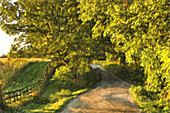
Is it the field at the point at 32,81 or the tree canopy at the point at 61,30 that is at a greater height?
the tree canopy at the point at 61,30

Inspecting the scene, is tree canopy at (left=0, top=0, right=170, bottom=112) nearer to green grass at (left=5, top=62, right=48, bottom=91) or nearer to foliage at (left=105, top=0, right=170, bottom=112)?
foliage at (left=105, top=0, right=170, bottom=112)

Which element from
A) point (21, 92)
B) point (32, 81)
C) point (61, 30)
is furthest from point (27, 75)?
point (61, 30)

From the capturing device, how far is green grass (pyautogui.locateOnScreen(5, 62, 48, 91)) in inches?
853

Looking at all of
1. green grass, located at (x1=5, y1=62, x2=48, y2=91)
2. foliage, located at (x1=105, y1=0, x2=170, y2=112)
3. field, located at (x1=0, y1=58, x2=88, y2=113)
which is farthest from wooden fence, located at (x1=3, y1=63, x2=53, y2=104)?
foliage, located at (x1=105, y1=0, x2=170, y2=112)

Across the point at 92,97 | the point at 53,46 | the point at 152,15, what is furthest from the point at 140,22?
the point at 53,46

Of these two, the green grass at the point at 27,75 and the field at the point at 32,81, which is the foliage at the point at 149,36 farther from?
the green grass at the point at 27,75

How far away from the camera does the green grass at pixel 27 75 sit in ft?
71.1

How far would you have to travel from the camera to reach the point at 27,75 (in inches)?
911

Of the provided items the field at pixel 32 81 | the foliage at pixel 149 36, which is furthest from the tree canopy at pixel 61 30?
the field at pixel 32 81

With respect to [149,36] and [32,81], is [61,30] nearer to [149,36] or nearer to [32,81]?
[149,36]

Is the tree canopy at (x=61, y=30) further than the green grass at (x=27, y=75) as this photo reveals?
No

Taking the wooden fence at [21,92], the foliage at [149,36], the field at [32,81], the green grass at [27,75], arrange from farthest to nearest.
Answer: the green grass at [27,75] → the wooden fence at [21,92] → the field at [32,81] → the foliage at [149,36]

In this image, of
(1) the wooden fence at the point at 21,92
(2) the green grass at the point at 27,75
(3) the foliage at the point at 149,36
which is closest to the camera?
(3) the foliage at the point at 149,36

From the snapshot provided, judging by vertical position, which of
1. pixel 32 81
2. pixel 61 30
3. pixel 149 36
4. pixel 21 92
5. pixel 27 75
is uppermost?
pixel 61 30
